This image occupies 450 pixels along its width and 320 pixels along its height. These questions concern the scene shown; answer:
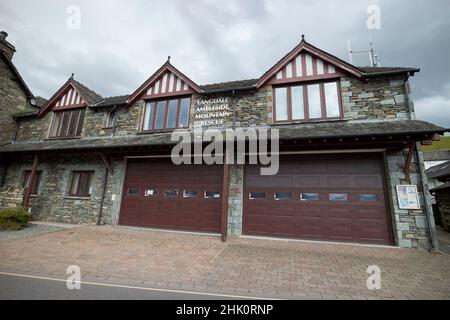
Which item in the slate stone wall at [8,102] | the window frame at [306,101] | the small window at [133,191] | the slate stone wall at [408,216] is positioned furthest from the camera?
the slate stone wall at [8,102]

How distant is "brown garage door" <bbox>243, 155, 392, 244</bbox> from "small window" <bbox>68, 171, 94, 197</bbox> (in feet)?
27.3

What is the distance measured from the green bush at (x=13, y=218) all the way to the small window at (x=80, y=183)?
6.78ft

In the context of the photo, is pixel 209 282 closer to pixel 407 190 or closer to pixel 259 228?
pixel 259 228

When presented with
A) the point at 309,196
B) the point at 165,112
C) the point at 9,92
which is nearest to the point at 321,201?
the point at 309,196

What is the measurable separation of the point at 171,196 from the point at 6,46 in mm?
16531

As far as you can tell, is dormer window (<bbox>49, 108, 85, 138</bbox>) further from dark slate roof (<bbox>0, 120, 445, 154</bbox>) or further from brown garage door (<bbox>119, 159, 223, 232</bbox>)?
brown garage door (<bbox>119, 159, 223, 232</bbox>)

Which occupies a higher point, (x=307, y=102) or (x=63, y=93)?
(x=63, y=93)

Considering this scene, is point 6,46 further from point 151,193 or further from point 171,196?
point 171,196

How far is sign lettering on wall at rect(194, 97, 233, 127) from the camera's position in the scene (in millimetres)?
10172

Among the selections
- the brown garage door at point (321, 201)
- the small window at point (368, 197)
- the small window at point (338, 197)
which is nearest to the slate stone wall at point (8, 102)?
the brown garage door at point (321, 201)

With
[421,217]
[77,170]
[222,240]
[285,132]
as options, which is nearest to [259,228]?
[222,240]

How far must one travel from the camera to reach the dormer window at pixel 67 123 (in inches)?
505

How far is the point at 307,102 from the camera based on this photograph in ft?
30.8

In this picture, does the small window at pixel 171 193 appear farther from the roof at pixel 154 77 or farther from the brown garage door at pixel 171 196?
the roof at pixel 154 77
